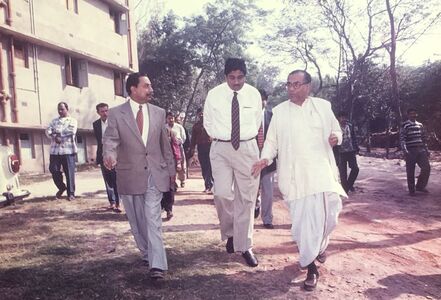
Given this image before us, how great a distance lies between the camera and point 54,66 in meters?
16.6

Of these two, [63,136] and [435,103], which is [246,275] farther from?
[435,103]

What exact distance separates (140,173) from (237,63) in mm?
1711

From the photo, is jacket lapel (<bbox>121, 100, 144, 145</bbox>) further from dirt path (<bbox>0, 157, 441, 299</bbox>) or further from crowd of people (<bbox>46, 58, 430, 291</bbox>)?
dirt path (<bbox>0, 157, 441, 299</bbox>)

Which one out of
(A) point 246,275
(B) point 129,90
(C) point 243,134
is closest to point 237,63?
(C) point 243,134

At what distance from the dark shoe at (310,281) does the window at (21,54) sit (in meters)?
14.6

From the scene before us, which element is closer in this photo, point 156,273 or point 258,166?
point 156,273

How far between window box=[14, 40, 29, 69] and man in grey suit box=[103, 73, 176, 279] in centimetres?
1291

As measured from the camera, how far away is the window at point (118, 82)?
2131cm

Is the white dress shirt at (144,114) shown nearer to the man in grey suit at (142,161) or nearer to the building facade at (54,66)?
the man in grey suit at (142,161)

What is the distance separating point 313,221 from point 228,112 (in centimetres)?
158

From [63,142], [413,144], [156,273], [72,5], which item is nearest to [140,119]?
[156,273]

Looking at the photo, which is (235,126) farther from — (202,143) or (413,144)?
(413,144)

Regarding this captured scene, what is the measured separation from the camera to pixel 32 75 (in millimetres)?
15336

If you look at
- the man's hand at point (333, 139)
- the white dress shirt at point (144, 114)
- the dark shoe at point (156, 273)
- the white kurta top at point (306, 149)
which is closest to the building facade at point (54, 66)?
the white dress shirt at point (144, 114)
